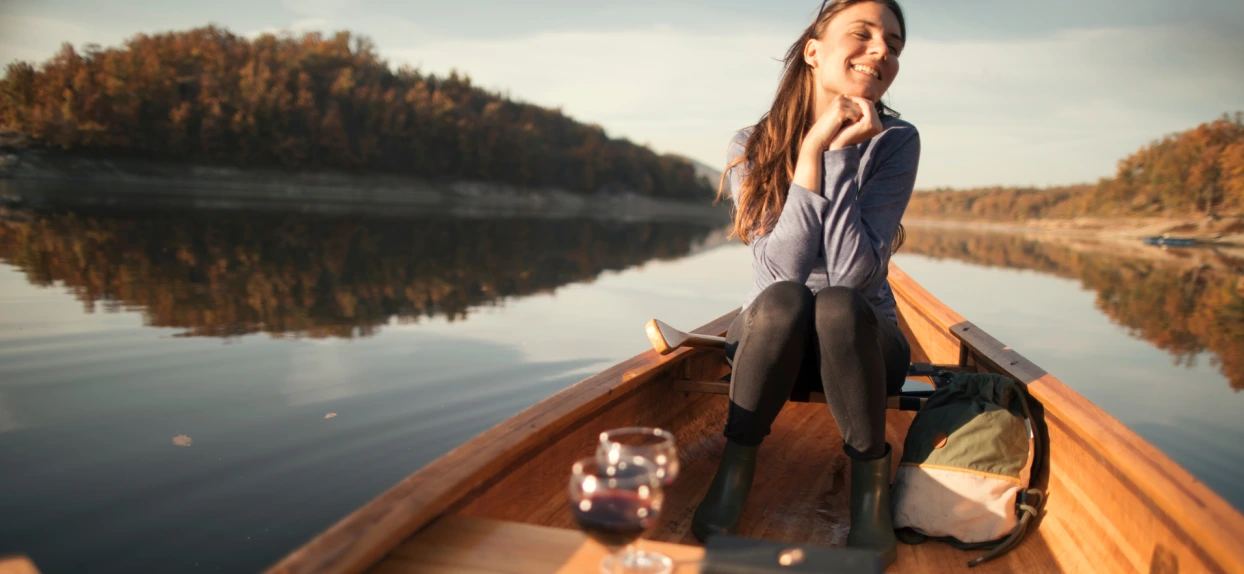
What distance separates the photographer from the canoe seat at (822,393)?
7.52ft

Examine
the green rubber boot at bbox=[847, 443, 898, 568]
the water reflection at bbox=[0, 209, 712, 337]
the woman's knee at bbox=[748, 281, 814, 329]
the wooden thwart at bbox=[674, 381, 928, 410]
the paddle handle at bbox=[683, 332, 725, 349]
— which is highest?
the woman's knee at bbox=[748, 281, 814, 329]

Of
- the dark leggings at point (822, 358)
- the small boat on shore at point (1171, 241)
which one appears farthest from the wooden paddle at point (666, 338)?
the small boat on shore at point (1171, 241)

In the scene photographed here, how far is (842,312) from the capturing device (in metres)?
1.92

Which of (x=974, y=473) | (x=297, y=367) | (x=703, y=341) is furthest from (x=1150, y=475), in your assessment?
(x=297, y=367)

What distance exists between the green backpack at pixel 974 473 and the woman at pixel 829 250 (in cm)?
17

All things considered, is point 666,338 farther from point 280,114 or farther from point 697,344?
point 280,114

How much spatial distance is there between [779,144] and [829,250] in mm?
461

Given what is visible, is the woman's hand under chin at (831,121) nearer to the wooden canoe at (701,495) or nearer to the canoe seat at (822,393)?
the canoe seat at (822,393)

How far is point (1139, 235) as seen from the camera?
227 feet

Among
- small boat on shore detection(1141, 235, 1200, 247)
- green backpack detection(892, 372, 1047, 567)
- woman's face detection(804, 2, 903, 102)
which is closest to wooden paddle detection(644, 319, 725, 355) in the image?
green backpack detection(892, 372, 1047, 567)

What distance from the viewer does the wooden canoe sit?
4.15 ft

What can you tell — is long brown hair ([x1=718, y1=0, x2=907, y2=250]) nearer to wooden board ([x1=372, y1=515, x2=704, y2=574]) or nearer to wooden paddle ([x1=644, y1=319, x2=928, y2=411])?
wooden paddle ([x1=644, y1=319, x2=928, y2=411])

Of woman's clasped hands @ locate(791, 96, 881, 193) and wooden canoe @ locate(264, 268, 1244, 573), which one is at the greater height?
woman's clasped hands @ locate(791, 96, 881, 193)

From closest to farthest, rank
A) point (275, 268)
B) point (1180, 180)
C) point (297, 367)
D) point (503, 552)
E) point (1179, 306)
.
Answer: point (503, 552), point (297, 367), point (275, 268), point (1179, 306), point (1180, 180)
